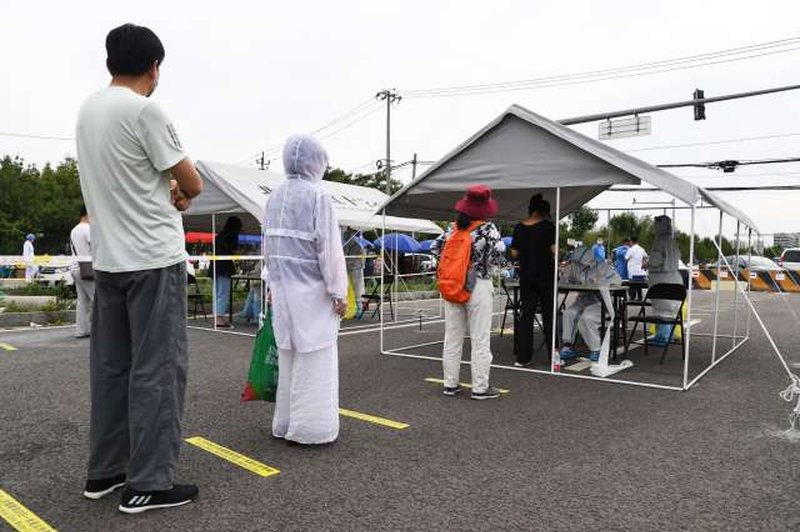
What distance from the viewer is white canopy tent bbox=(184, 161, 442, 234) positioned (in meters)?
9.82

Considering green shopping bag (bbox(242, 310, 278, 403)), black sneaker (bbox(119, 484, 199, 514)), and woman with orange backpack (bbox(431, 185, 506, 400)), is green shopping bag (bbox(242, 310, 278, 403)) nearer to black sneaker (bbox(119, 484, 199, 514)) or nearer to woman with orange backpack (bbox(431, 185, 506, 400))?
black sneaker (bbox(119, 484, 199, 514))

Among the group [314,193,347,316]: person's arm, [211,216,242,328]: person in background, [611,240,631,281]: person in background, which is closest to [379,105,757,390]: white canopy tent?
[314,193,347,316]: person's arm

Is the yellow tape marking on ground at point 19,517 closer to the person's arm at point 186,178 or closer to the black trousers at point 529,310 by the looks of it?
the person's arm at point 186,178

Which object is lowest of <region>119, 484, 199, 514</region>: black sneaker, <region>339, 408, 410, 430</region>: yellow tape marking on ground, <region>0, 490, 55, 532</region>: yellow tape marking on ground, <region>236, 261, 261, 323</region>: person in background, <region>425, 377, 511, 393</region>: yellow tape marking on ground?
<region>425, 377, 511, 393</region>: yellow tape marking on ground

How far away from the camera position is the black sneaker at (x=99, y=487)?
3.23m

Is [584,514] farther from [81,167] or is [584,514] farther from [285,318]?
[81,167]

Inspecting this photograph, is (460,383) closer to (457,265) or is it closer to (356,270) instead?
(457,265)

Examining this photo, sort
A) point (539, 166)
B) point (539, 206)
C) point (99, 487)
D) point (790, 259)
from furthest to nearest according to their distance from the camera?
point (790, 259) < point (539, 206) < point (539, 166) < point (99, 487)

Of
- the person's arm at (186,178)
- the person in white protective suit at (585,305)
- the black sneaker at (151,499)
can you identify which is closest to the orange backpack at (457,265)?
the person in white protective suit at (585,305)

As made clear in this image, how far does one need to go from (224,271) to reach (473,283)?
21.6 ft

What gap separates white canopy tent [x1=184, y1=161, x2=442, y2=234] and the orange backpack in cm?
322

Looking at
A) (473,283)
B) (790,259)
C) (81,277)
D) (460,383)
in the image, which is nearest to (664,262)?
(460,383)

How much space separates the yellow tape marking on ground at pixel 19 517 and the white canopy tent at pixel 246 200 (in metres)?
5.57

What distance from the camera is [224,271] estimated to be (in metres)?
11.0
